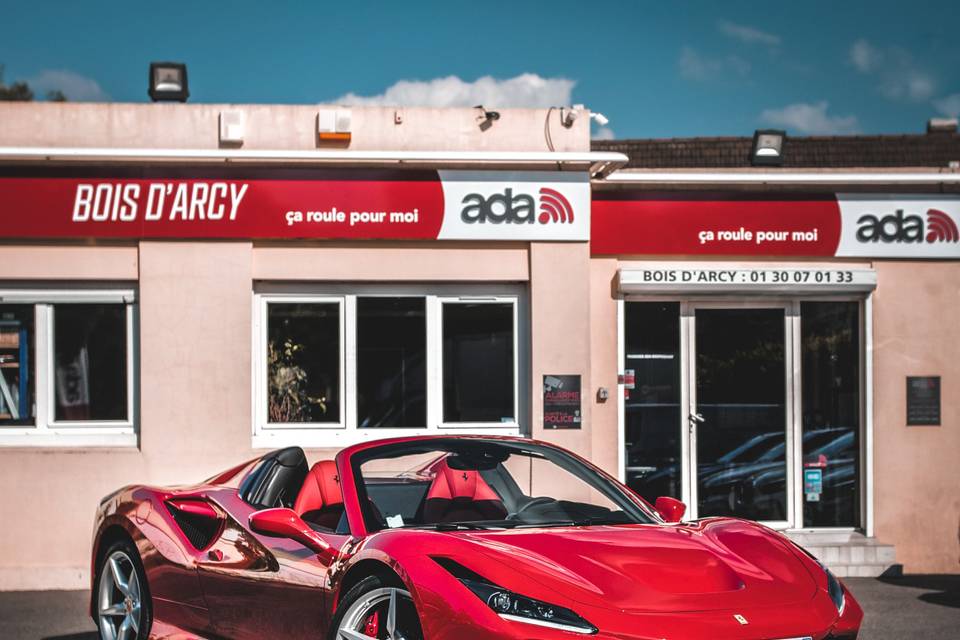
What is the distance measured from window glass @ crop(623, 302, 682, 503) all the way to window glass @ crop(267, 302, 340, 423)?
2.74 meters

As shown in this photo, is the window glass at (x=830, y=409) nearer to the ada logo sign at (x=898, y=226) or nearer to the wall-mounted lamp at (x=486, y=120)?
the ada logo sign at (x=898, y=226)

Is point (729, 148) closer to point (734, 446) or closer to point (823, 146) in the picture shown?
point (823, 146)

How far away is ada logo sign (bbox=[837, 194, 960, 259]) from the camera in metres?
11.3

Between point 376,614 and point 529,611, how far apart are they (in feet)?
2.60

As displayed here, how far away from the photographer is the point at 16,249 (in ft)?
34.6

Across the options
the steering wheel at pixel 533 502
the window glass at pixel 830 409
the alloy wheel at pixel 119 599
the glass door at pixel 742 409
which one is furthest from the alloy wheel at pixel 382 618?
the window glass at pixel 830 409

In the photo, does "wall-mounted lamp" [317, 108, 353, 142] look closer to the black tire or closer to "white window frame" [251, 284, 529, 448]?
"white window frame" [251, 284, 529, 448]

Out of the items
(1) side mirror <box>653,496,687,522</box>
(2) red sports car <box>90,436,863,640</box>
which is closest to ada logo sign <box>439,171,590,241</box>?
(2) red sports car <box>90,436,863,640</box>

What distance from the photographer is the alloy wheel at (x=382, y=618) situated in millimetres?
4348

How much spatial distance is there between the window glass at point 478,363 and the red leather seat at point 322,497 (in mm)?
5388

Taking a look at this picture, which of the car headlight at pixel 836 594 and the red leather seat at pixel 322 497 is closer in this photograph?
the car headlight at pixel 836 594

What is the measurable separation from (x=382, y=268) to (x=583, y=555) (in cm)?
662

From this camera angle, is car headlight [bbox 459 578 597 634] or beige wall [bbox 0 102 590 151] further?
beige wall [bbox 0 102 590 151]

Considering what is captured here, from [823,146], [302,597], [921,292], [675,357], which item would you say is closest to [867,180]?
[921,292]
